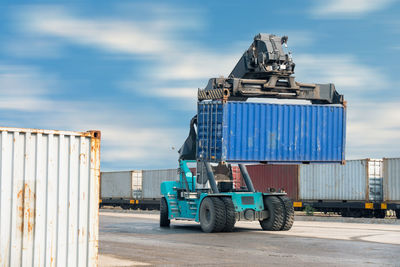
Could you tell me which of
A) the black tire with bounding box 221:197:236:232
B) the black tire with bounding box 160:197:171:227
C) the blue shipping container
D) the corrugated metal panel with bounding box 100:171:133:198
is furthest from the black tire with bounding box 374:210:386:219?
the corrugated metal panel with bounding box 100:171:133:198

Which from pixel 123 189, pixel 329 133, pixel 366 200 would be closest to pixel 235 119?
pixel 329 133

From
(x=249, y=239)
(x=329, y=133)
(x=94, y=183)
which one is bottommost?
(x=249, y=239)

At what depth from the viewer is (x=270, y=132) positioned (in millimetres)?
21828

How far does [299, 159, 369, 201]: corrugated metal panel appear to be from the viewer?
107 ft

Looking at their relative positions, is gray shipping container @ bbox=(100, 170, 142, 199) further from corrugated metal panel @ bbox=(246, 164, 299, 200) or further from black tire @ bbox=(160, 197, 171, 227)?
black tire @ bbox=(160, 197, 171, 227)

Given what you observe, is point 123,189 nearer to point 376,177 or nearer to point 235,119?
point 376,177

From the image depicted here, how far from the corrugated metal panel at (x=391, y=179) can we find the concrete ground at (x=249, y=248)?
11146 mm

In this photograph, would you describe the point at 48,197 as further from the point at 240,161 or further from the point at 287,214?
the point at 287,214

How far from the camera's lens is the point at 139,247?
15484mm

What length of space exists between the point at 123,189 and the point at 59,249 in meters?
41.1

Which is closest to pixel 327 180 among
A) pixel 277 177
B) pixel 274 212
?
pixel 277 177

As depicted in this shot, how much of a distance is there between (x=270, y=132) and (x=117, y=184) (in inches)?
1208

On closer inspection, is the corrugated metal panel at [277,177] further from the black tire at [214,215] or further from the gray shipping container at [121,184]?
the black tire at [214,215]

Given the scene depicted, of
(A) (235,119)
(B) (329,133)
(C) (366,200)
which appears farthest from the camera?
Result: (C) (366,200)
